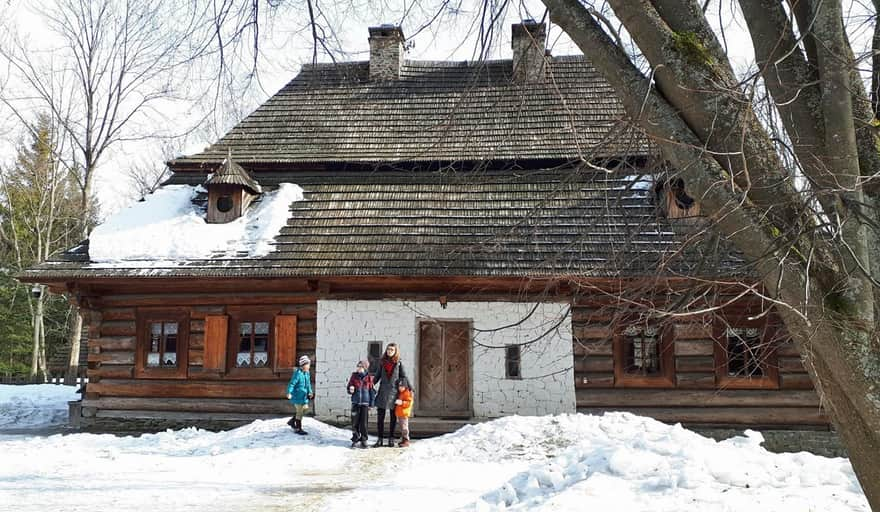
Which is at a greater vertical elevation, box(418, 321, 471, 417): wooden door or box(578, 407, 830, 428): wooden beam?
box(418, 321, 471, 417): wooden door

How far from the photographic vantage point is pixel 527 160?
1306 cm

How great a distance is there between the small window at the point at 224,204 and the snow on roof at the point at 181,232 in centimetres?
39

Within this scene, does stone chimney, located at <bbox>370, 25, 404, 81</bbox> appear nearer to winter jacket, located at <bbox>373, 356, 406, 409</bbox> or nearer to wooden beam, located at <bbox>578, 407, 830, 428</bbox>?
winter jacket, located at <bbox>373, 356, 406, 409</bbox>

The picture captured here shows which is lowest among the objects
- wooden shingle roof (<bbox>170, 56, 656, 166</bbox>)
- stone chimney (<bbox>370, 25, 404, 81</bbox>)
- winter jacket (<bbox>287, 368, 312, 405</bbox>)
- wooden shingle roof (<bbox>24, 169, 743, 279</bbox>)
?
winter jacket (<bbox>287, 368, 312, 405</bbox>)

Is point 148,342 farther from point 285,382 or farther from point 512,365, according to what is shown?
point 512,365

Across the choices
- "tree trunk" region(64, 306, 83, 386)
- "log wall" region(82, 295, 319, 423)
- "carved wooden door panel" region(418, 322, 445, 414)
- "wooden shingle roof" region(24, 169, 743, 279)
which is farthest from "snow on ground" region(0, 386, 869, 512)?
"tree trunk" region(64, 306, 83, 386)

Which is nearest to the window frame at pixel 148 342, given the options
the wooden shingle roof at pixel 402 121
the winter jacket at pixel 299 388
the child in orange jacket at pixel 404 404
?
the winter jacket at pixel 299 388

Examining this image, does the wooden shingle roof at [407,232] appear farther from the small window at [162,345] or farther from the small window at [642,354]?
the small window at [642,354]

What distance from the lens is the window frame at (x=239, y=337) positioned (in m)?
12.0

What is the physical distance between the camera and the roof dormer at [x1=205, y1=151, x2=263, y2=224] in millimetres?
12580

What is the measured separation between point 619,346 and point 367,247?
479 centimetres

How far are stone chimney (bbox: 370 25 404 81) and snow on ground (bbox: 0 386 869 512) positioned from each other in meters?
8.97

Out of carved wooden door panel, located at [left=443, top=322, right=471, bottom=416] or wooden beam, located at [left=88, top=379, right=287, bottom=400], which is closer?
wooden beam, located at [left=88, top=379, right=287, bottom=400]

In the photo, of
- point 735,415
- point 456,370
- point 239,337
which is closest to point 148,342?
point 239,337
